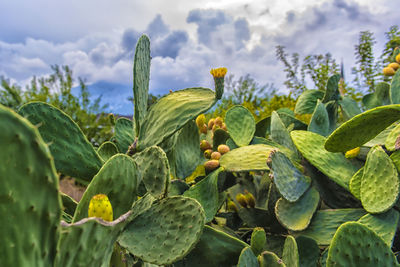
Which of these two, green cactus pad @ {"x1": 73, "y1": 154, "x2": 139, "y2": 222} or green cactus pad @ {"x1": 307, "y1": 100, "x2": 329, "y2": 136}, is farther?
green cactus pad @ {"x1": 307, "y1": 100, "x2": 329, "y2": 136}

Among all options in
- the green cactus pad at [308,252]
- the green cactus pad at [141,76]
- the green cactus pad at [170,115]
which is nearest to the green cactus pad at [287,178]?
the green cactus pad at [308,252]

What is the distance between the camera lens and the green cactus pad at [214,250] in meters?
0.76

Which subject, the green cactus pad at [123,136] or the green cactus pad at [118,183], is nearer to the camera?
the green cactus pad at [118,183]

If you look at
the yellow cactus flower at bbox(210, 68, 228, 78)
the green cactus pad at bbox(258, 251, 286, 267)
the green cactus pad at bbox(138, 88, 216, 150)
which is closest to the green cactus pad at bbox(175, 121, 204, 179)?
the green cactus pad at bbox(138, 88, 216, 150)

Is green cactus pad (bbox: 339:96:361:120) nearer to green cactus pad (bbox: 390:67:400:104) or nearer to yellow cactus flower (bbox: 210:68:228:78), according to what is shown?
green cactus pad (bbox: 390:67:400:104)

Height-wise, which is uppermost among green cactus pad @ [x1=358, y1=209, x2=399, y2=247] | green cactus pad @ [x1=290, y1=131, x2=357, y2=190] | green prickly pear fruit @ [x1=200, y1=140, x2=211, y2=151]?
green prickly pear fruit @ [x1=200, y1=140, x2=211, y2=151]

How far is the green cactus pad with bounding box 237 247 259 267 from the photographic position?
704 mm

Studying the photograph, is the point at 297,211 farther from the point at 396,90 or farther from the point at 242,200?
the point at 396,90

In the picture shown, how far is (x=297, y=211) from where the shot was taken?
93 cm

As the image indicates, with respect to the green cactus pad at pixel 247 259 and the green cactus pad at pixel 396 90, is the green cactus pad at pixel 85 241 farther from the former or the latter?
the green cactus pad at pixel 396 90

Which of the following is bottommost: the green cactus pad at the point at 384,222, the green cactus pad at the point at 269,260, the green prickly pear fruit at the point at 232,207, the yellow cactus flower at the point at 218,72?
the green prickly pear fruit at the point at 232,207

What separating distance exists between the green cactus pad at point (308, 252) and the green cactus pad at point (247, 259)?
0.64 feet

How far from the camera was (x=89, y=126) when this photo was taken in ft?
21.8

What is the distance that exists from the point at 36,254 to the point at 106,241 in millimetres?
113
